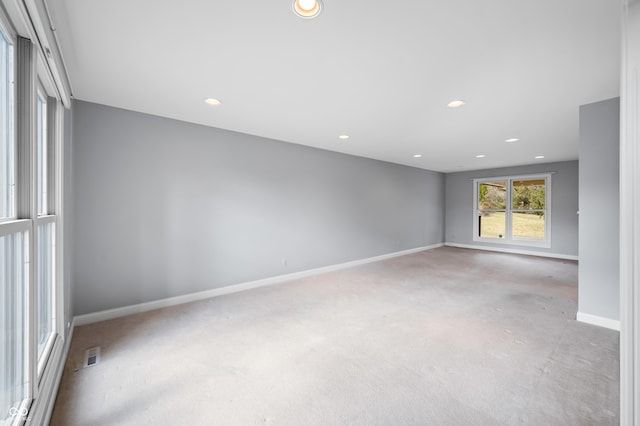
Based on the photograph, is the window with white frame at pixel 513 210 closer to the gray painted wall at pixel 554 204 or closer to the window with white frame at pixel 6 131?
the gray painted wall at pixel 554 204

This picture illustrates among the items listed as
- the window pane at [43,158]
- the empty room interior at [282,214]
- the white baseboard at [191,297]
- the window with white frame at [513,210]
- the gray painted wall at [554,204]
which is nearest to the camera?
the empty room interior at [282,214]

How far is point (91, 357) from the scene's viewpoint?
2.16 metres

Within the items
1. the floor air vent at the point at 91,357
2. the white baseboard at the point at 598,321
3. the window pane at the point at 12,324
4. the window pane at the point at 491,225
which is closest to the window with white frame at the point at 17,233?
the window pane at the point at 12,324

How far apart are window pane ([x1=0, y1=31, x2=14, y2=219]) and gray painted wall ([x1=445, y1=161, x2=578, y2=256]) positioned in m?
8.68

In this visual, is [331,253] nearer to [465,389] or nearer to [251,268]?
[251,268]

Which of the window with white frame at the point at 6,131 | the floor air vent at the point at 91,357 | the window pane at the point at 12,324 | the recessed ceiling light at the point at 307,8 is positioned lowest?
the floor air vent at the point at 91,357

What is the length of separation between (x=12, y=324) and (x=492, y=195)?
8916mm

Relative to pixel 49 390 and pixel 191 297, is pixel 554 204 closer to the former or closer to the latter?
pixel 191 297

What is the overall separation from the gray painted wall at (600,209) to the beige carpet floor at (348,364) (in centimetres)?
35

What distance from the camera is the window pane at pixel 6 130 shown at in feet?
4.05

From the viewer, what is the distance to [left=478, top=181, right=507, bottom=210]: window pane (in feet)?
24.0

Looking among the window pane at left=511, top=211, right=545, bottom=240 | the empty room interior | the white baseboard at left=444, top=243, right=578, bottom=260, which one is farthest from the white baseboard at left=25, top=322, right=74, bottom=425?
the window pane at left=511, top=211, right=545, bottom=240

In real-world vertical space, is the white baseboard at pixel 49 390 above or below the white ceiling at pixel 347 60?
below

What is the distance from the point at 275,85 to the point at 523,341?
3.22 meters
